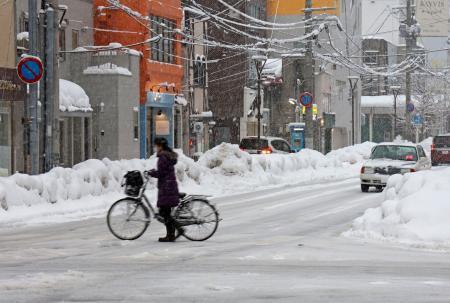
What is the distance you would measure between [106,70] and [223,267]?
3080cm

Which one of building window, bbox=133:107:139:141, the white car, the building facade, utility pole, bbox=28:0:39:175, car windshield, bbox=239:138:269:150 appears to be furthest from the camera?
the building facade

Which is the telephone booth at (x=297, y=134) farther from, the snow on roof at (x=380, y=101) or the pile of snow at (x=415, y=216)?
the pile of snow at (x=415, y=216)

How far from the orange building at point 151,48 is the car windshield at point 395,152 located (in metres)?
15.1

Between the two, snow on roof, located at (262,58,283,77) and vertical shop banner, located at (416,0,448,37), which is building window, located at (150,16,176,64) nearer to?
vertical shop banner, located at (416,0,448,37)

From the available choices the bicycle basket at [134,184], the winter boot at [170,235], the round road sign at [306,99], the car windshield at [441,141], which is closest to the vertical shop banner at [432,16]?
the car windshield at [441,141]

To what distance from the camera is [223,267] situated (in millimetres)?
11922

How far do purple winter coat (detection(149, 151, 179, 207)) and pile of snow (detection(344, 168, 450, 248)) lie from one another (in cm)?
340

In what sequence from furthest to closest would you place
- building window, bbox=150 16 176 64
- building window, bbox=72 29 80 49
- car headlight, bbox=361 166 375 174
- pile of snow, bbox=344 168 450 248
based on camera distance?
building window, bbox=150 16 176 64 → building window, bbox=72 29 80 49 → car headlight, bbox=361 166 375 174 → pile of snow, bbox=344 168 450 248

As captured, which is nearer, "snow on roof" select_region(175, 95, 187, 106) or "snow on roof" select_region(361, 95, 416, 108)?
"snow on roof" select_region(175, 95, 187, 106)

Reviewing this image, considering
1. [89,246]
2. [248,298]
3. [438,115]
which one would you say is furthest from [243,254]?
[438,115]

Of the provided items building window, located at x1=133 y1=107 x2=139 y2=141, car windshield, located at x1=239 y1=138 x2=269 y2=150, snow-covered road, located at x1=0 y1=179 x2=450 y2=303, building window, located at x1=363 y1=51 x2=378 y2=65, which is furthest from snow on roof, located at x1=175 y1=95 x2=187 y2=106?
building window, located at x1=363 y1=51 x2=378 y2=65

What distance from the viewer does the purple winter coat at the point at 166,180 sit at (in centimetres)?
1497

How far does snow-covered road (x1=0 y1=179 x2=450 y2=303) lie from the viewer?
966cm

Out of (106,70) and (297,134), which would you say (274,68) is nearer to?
(297,134)
